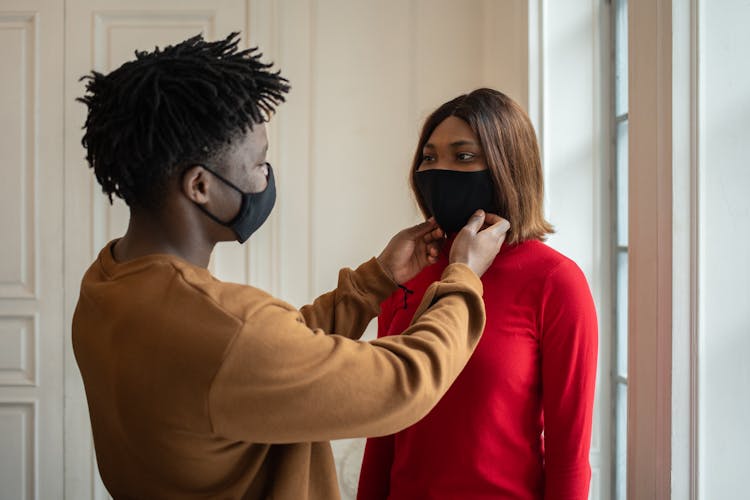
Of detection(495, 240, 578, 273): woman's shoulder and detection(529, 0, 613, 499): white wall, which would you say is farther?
detection(529, 0, 613, 499): white wall

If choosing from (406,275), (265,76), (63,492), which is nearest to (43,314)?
(63,492)

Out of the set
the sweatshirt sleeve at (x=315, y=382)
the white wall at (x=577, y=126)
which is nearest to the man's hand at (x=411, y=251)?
the sweatshirt sleeve at (x=315, y=382)

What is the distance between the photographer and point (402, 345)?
35.2 inches

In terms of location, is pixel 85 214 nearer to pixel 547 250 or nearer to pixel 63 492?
pixel 63 492

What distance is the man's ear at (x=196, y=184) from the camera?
2.96 feet

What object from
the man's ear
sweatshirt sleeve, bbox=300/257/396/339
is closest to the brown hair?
sweatshirt sleeve, bbox=300/257/396/339

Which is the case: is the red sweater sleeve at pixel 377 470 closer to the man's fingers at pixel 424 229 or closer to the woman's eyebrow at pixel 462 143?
the man's fingers at pixel 424 229

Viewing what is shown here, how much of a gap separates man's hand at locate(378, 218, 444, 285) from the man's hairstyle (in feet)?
1.53

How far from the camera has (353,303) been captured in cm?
129

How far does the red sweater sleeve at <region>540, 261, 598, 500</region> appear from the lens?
114cm

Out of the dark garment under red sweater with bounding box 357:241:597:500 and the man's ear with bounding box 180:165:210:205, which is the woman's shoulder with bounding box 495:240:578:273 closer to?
the dark garment under red sweater with bounding box 357:241:597:500

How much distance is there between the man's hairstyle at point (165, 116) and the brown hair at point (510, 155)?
48cm
